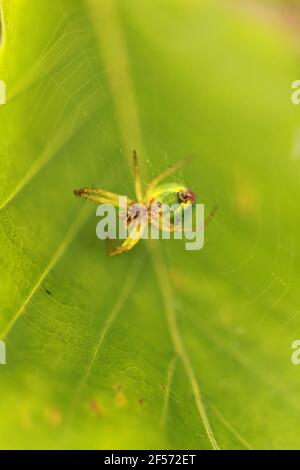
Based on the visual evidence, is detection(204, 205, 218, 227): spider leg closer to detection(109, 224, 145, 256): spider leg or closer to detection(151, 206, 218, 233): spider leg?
detection(151, 206, 218, 233): spider leg

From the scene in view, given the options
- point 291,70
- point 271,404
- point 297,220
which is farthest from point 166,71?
point 271,404

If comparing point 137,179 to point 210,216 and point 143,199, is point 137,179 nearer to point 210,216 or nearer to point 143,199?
point 143,199

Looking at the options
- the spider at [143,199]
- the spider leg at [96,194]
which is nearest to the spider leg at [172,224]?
the spider at [143,199]

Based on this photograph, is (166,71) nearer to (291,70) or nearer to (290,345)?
(291,70)

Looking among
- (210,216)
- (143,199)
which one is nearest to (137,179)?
(143,199)

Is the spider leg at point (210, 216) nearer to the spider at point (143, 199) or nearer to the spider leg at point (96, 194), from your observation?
the spider at point (143, 199)

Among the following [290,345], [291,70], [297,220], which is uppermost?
[291,70]
